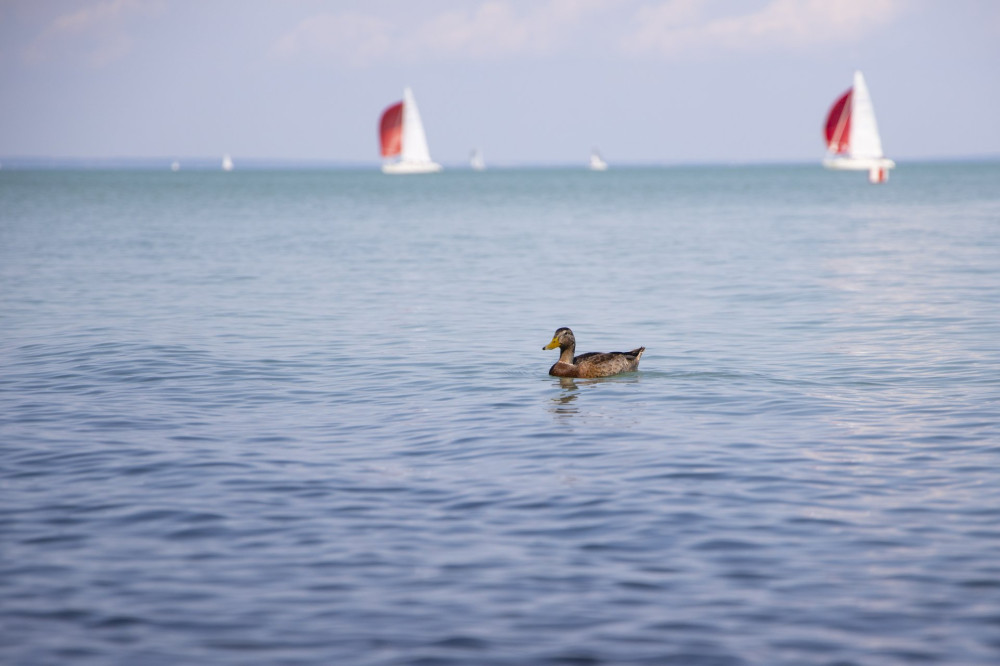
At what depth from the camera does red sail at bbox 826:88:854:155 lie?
12862 cm

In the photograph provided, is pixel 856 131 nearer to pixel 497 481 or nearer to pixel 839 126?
pixel 839 126

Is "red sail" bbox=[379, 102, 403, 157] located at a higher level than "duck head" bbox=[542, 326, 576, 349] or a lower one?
higher

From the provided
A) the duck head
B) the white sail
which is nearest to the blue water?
the duck head

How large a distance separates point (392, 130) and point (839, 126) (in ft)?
188

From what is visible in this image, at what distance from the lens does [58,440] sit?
1266 centimetres

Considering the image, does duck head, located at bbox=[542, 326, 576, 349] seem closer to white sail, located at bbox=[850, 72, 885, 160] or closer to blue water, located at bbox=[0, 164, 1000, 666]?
blue water, located at bbox=[0, 164, 1000, 666]

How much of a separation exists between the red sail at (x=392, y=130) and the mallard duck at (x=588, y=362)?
13146 cm

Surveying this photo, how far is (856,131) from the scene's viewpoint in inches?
5039

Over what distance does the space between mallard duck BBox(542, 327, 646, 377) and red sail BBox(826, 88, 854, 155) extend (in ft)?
390

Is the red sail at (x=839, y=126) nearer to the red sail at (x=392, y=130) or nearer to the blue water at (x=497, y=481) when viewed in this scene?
the red sail at (x=392, y=130)

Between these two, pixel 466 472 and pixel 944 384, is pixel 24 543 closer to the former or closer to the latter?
pixel 466 472

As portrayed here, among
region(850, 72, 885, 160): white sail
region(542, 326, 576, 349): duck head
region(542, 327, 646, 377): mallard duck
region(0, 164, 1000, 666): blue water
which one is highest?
region(850, 72, 885, 160): white sail

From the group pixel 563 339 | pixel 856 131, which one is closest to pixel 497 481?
pixel 563 339

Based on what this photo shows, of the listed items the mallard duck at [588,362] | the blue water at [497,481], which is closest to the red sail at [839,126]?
the blue water at [497,481]
